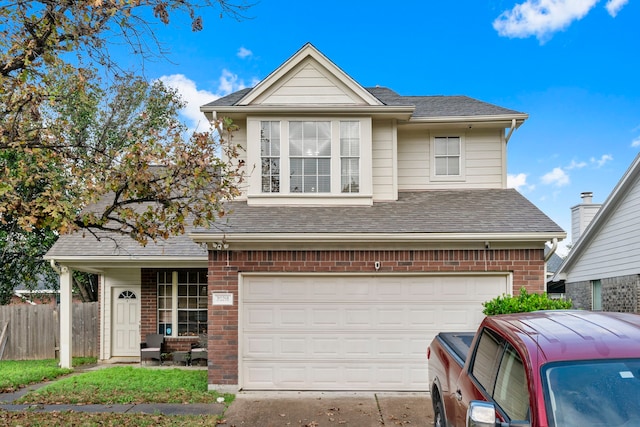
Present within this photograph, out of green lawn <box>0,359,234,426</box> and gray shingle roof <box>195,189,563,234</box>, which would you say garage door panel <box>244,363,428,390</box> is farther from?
gray shingle roof <box>195,189,563,234</box>

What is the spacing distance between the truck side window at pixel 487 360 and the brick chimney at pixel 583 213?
17.5 meters

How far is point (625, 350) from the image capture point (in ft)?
11.2

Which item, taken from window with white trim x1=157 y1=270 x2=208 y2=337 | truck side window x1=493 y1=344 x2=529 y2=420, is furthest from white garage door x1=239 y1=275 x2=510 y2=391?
truck side window x1=493 y1=344 x2=529 y2=420

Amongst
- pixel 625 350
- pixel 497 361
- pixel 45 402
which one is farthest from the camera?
pixel 45 402

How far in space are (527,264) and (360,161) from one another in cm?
376

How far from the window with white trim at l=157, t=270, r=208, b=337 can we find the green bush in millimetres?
7684

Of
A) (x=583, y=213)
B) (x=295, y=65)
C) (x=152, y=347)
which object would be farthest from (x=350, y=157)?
(x=583, y=213)

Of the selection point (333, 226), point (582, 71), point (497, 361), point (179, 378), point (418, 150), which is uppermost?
point (582, 71)

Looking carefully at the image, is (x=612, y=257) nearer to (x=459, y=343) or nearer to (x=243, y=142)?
(x=243, y=142)

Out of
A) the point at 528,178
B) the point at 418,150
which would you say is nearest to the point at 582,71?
Answer: the point at 528,178

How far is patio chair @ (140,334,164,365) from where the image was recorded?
509 inches

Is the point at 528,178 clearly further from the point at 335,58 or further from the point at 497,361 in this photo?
the point at 497,361

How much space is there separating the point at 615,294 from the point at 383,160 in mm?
8421

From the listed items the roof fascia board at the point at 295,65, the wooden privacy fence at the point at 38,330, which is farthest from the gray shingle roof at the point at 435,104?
the wooden privacy fence at the point at 38,330
